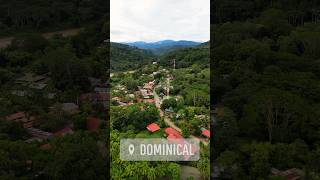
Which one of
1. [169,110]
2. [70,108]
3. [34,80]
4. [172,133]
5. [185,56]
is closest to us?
[172,133]

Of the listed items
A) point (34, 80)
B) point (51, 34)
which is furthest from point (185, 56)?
point (51, 34)

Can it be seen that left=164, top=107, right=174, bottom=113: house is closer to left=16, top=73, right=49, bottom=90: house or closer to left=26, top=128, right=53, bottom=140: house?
left=26, top=128, right=53, bottom=140: house

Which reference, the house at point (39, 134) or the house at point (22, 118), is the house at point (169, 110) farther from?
the house at point (22, 118)

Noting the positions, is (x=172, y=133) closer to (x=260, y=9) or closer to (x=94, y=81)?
(x=94, y=81)

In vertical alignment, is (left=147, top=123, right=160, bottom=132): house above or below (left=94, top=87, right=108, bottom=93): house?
below

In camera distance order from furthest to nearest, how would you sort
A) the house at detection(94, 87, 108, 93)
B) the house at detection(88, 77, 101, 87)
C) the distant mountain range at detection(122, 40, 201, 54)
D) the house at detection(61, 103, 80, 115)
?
1. the house at detection(88, 77, 101, 87)
2. the house at detection(94, 87, 108, 93)
3. the house at detection(61, 103, 80, 115)
4. the distant mountain range at detection(122, 40, 201, 54)

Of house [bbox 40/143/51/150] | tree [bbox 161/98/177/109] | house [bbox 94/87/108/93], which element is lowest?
house [bbox 40/143/51/150]

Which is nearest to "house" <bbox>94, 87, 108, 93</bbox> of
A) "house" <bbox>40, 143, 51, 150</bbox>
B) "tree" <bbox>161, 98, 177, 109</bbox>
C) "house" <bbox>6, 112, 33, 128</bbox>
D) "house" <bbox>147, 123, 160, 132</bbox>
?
"house" <bbox>6, 112, 33, 128</bbox>
